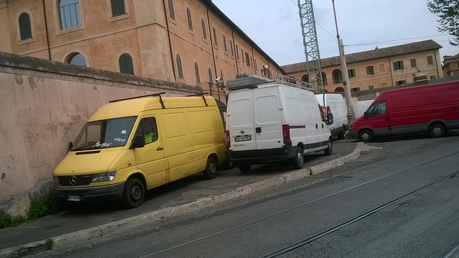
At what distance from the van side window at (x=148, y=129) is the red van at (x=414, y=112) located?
514 inches

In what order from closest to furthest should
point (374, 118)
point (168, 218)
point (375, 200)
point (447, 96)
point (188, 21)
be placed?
point (375, 200) → point (168, 218) → point (447, 96) → point (374, 118) → point (188, 21)

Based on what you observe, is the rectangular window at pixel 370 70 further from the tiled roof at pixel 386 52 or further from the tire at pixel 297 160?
the tire at pixel 297 160

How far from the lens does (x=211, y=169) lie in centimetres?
1178

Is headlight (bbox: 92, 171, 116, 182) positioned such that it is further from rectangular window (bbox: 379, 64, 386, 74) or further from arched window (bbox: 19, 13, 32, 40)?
rectangular window (bbox: 379, 64, 386, 74)

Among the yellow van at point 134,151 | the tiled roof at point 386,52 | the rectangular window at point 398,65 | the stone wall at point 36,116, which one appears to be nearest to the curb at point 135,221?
the yellow van at point 134,151

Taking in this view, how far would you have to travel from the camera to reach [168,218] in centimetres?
780

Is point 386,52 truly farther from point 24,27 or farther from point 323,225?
point 323,225

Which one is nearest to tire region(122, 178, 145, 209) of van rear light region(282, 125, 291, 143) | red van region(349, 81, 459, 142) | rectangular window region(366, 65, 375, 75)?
van rear light region(282, 125, 291, 143)

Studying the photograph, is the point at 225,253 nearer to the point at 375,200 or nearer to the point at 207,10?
the point at 375,200

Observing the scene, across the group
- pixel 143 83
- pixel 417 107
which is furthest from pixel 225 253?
pixel 417 107

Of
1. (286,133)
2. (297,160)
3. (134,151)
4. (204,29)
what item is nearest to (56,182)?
(134,151)

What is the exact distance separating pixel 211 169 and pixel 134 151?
3.53m

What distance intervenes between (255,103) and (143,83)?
176 inches

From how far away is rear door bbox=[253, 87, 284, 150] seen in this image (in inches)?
435
